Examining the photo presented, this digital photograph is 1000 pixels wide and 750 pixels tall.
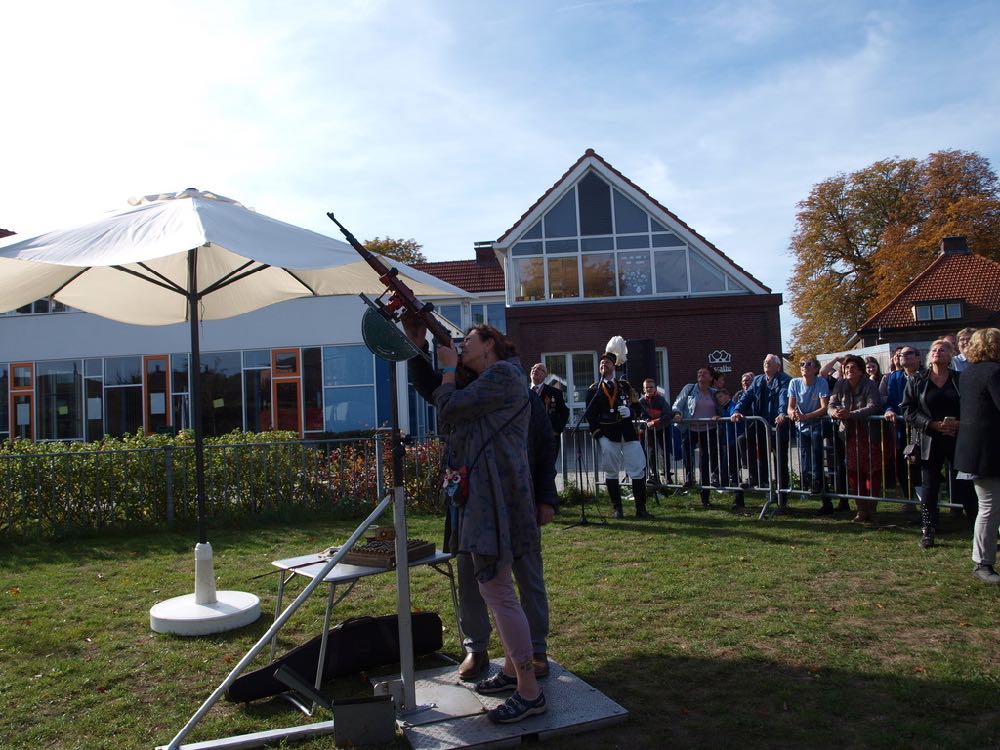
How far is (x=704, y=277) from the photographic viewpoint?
1070 inches

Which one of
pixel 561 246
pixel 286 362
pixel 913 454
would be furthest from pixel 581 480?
pixel 561 246

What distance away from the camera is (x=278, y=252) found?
15.3 feet

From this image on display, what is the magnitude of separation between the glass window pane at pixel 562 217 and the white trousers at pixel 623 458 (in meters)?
18.5

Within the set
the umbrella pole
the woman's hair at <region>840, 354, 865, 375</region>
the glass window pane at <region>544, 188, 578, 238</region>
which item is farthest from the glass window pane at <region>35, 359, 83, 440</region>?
the woman's hair at <region>840, 354, 865, 375</region>

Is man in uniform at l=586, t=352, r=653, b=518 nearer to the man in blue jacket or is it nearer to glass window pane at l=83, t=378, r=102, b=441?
the man in blue jacket

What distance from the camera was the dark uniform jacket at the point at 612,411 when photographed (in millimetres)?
9492

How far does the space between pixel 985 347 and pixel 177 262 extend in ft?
21.1

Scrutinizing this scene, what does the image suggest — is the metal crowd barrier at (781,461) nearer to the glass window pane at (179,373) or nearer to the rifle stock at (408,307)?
the rifle stock at (408,307)

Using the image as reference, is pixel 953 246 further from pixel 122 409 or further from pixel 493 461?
pixel 493 461

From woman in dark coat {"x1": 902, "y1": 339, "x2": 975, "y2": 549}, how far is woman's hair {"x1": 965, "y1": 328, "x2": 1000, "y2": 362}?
704mm

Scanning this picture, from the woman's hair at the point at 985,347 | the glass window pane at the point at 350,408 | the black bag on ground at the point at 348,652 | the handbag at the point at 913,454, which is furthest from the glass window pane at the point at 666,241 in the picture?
the black bag on ground at the point at 348,652

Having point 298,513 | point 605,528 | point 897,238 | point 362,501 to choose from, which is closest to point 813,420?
point 605,528

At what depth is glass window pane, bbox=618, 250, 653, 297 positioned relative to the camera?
2720cm

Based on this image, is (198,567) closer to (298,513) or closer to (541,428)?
(541,428)
